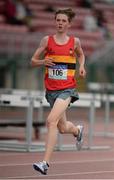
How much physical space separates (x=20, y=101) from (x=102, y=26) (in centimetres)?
1859

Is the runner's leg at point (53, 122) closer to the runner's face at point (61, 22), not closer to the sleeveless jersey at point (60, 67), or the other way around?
the sleeveless jersey at point (60, 67)

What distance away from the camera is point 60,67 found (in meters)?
9.45

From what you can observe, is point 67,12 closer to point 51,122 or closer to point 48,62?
point 48,62

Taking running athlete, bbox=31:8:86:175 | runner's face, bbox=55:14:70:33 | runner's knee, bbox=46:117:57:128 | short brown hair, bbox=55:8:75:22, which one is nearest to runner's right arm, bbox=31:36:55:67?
running athlete, bbox=31:8:86:175

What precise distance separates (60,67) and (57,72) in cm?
13

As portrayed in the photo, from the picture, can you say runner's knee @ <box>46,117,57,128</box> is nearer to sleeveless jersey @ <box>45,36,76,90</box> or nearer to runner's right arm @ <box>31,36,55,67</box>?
sleeveless jersey @ <box>45,36,76,90</box>

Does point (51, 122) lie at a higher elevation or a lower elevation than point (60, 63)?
lower

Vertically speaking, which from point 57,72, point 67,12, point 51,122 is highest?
point 67,12

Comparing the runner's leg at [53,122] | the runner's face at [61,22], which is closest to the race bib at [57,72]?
the runner's leg at [53,122]

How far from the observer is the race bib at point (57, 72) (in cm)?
936

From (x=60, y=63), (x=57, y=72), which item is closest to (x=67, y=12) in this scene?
(x=60, y=63)

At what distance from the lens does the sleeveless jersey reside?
9391 mm

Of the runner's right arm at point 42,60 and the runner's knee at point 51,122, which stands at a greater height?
the runner's right arm at point 42,60

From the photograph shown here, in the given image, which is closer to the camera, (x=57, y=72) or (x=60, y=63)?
(x=57, y=72)
